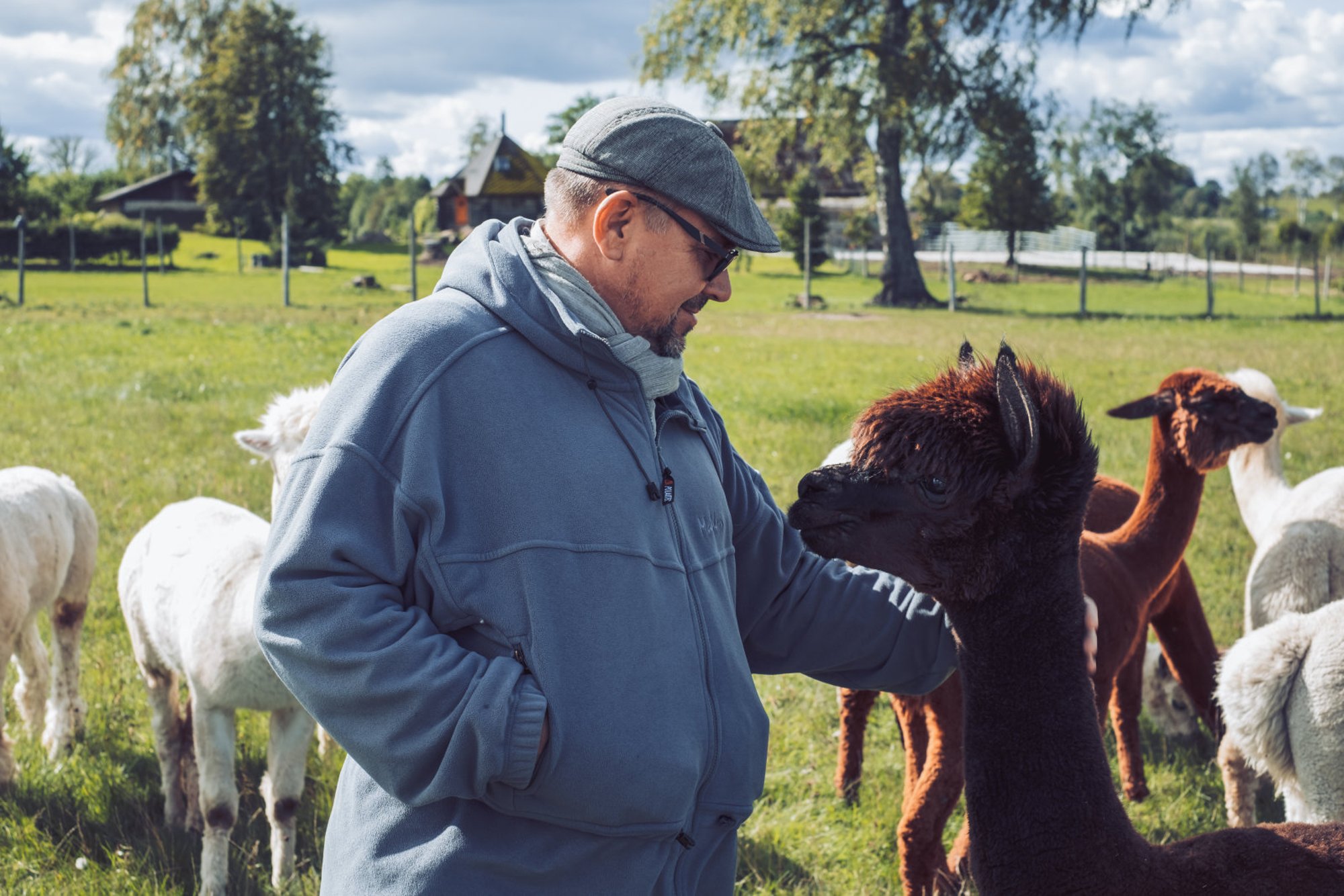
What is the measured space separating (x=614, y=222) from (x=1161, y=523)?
10.1ft

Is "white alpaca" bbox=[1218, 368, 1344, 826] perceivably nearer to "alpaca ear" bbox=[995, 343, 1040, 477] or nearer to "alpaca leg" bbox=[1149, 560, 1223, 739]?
"alpaca leg" bbox=[1149, 560, 1223, 739]

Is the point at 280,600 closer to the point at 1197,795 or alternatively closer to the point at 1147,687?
the point at 1197,795

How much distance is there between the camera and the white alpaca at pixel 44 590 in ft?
15.0

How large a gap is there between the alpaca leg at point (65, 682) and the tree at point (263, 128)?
52466mm

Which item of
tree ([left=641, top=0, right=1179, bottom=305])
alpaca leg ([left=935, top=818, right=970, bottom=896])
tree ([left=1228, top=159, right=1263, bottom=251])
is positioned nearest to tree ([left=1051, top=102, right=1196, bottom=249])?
tree ([left=1228, top=159, right=1263, bottom=251])

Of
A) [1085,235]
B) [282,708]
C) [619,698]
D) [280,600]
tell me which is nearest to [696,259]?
[619,698]

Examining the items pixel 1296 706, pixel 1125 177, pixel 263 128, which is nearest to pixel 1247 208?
pixel 1125 177

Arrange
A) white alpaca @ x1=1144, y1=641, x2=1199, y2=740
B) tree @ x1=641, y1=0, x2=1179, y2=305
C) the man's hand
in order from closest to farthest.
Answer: the man's hand
white alpaca @ x1=1144, y1=641, x2=1199, y2=740
tree @ x1=641, y1=0, x2=1179, y2=305

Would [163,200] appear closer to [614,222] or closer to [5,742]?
[5,742]

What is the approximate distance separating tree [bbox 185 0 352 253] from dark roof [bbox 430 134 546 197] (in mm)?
8420

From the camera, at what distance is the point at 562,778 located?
196cm

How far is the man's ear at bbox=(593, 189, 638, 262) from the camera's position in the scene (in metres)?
2.11

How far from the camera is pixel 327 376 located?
553 inches

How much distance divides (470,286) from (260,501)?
691cm
